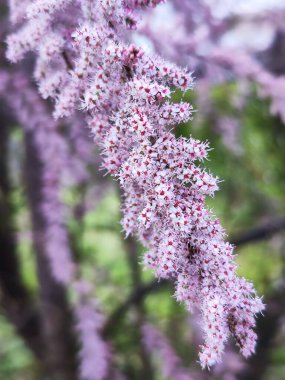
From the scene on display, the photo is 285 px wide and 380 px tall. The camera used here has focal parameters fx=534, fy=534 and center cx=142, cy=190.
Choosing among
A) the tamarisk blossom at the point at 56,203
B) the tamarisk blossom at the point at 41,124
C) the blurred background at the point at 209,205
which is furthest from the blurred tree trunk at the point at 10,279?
the tamarisk blossom at the point at 41,124

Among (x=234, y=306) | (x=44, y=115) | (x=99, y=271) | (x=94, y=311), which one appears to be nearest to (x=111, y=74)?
(x=234, y=306)

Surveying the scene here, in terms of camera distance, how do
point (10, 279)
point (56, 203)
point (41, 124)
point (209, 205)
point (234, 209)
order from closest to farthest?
point (41, 124) < point (56, 203) < point (209, 205) < point (234, 209) < point (10, 279)

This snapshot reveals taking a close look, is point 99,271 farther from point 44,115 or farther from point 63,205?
point 44,115

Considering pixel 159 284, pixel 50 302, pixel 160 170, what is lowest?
pixel 160 170

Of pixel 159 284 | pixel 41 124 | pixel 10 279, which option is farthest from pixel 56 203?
pixel 10 279

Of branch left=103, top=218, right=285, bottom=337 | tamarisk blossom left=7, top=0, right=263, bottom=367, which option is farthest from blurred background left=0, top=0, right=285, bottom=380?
tamarisk blossom left=7, top=0, right=263, bottom=367

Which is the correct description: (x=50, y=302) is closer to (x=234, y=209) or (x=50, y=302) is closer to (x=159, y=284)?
(x=159, y=284)
